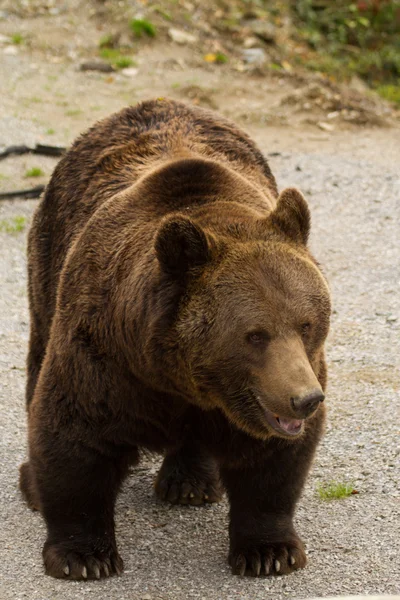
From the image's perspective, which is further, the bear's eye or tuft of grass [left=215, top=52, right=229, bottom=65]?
tuft of grass [left=215, top=52, right=229, bottom=65]

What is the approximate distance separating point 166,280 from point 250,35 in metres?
13.3

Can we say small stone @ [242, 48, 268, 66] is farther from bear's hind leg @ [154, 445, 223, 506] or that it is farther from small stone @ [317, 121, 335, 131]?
bear's hind leg @ [154, 445, 223, 506]

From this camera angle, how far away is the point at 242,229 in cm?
412

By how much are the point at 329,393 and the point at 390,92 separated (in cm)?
991

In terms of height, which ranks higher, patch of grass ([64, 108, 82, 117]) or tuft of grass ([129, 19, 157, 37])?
tuft of grass ([129, 19, 157, 37])

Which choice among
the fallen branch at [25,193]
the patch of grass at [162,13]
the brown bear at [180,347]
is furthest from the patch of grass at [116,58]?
the brown bear at [180,347]

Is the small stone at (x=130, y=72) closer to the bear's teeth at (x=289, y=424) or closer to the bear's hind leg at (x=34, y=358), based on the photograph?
the bear's hind leg at (x=34, y=358)

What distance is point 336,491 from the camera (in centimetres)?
530

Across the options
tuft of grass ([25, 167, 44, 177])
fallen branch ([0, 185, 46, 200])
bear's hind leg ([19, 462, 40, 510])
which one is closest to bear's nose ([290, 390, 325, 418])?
bear's hind leg ([19, 462, 40, 510])

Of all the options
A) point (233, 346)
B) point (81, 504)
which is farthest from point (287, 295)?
point (81, 504)

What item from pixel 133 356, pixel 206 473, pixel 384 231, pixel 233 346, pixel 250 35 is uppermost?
pixel 233 346

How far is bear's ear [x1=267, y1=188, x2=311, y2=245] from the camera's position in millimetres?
4164

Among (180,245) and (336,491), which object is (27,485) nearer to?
(336,491)

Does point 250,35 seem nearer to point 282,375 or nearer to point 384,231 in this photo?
point 384,231
